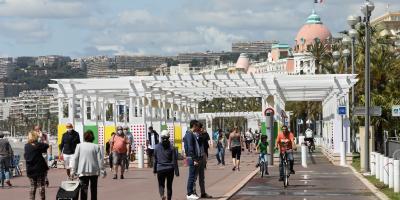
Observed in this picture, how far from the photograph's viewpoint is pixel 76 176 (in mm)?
17562

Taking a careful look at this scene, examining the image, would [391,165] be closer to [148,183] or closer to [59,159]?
[148,183]

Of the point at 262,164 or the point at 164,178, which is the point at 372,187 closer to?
the point at 262,164

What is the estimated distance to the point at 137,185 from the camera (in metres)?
25.4

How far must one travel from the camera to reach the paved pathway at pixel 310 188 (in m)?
21.4

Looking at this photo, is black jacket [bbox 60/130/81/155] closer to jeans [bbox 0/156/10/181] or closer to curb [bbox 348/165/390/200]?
jeans [bbox 0/156/10/181]

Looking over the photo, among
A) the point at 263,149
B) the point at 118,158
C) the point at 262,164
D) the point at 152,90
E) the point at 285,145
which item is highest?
the point at 152,90

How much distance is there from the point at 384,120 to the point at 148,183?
75.2 feet

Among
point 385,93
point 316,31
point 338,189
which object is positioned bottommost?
point 338,189

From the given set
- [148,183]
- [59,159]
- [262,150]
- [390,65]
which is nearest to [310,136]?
[390,65]

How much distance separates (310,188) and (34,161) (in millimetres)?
8367

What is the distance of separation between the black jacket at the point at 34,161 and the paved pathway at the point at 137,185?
2.92m

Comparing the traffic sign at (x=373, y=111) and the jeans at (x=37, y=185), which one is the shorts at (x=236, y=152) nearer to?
the traffic sign at (x=373, y=111)

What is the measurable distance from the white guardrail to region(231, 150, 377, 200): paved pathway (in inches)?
22.5

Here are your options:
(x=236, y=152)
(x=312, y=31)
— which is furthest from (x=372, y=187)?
(x=312, y=31)
